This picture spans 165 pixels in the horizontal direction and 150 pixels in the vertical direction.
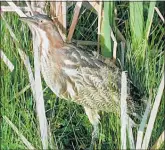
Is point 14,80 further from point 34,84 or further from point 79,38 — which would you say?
point 79,38

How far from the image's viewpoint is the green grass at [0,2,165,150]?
2320 mm

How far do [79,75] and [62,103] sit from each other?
6.0 inches

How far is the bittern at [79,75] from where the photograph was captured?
2.45 metres

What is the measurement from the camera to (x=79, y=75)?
246cm

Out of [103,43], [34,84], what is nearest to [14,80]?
[34,84]

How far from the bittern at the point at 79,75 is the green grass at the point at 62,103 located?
0.07 meters

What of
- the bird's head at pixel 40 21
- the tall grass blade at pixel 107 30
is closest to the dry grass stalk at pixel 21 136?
the bird's head at pixel 40 21

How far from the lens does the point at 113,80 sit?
2459 millimetres

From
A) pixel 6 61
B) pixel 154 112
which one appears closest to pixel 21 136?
pixel 6 61

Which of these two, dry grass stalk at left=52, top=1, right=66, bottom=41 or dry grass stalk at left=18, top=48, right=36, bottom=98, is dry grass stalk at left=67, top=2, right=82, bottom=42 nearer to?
dry grass stalk at left=52, top=1, right=66, bottom=41

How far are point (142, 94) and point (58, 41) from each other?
40 centimetres

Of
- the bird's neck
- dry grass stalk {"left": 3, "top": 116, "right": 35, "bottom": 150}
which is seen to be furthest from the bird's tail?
dry grass stalk {"left": 3, "top": 116, "right": 35, "bottom": 150}

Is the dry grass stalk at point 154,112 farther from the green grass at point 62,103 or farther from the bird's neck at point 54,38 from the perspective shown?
the bird's neck at point 54,38

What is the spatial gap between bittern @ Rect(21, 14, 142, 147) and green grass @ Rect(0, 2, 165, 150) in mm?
72
